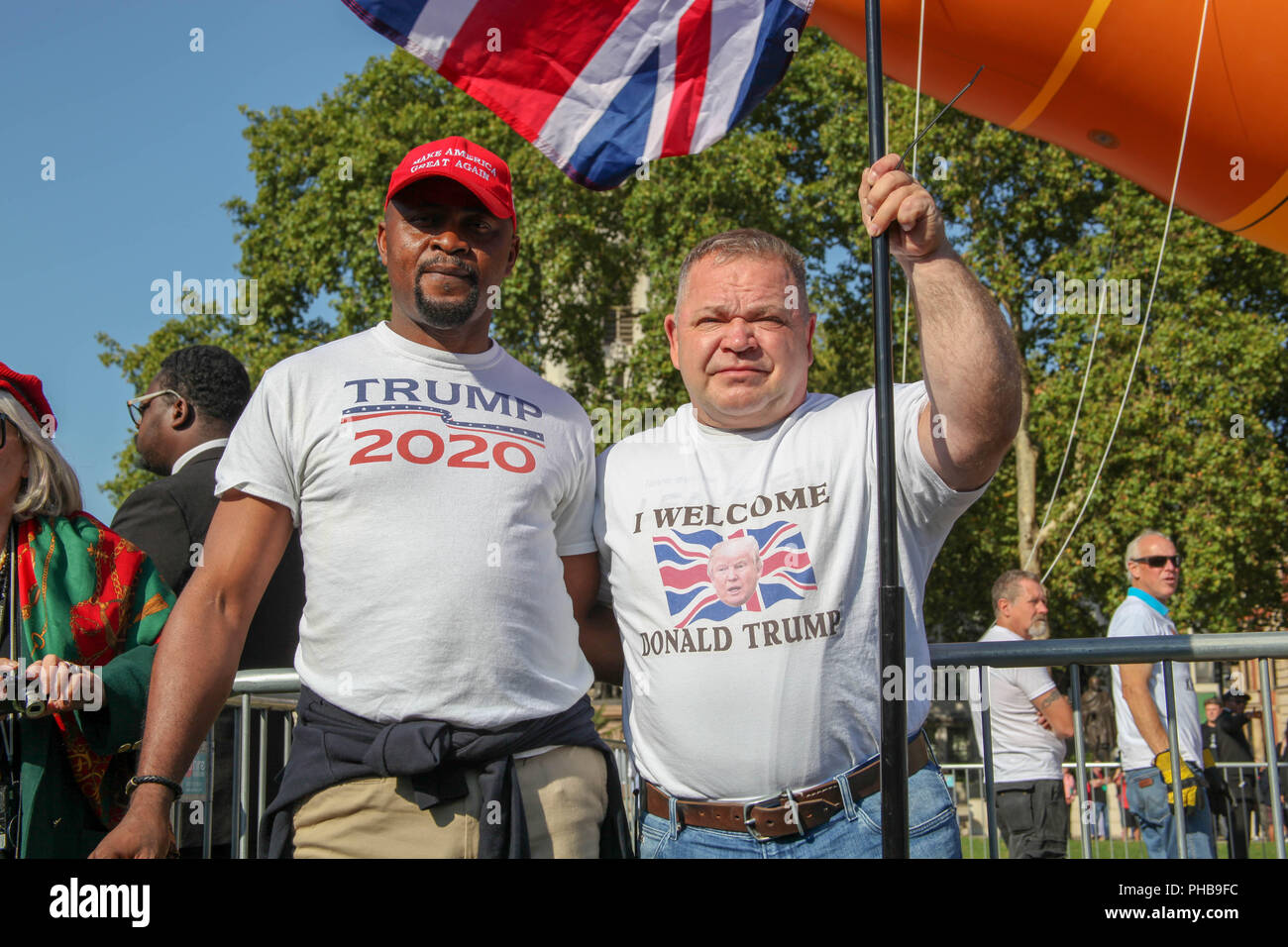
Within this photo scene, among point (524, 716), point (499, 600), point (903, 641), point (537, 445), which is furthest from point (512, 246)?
point (903, 641)

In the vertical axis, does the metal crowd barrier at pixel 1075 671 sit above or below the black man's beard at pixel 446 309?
below

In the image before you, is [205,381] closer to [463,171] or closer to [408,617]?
[463,171]

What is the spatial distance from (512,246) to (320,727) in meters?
1.20

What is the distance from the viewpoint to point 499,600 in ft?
8.18

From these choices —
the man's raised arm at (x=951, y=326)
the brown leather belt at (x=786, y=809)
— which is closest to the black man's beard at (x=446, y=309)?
the man's raised arm at (x=951, y=326)

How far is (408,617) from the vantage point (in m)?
2.45

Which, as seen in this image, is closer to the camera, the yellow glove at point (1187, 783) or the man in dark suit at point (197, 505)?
the man in dark suit at point (197, 505)

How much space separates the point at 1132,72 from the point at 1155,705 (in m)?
2.69

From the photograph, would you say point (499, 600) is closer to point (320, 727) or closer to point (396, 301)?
point (320, 727)

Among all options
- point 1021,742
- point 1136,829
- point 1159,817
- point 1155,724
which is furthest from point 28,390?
point 1136,829

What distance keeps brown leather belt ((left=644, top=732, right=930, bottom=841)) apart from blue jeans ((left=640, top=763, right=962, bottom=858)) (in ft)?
0.05

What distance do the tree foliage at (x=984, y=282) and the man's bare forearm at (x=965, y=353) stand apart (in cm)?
1663

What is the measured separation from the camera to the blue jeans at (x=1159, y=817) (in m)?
4.41

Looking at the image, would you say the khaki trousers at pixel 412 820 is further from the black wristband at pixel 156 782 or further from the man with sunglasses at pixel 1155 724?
the man with sunglasses at pixel 1155 724
